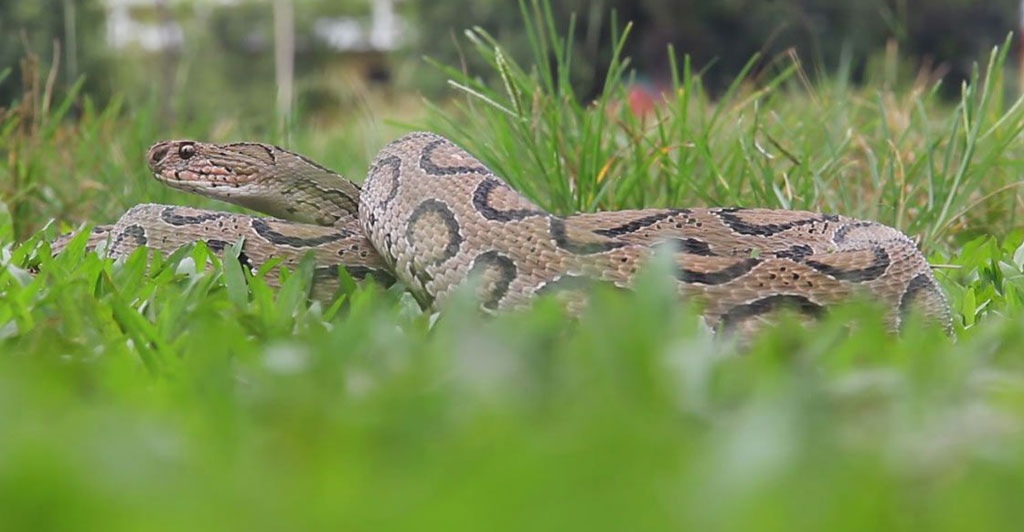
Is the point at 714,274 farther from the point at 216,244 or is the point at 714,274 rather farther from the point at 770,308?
the point at 216,244

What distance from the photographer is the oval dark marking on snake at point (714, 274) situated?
3.38 meters

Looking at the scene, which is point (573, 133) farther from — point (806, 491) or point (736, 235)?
point (806, 491)

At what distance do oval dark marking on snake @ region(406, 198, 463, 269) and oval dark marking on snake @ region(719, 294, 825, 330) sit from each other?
874 mm

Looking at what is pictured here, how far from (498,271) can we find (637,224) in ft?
2.65

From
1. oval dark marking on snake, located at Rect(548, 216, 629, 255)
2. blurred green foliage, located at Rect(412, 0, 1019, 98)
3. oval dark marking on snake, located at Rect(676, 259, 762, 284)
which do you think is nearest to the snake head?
oval dark marking on snake, located at Rect(548, 216, 629, 255)

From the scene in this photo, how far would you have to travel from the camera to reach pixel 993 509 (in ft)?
4.70

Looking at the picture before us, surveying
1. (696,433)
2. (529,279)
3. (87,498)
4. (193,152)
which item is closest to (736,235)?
(529,279)

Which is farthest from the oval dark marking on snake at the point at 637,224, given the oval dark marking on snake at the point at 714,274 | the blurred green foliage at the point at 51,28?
the blurred green foliage at the point at 51,28

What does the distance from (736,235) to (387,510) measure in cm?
313

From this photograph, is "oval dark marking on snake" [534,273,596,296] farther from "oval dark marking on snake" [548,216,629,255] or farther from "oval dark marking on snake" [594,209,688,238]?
"oval dark marking on snake" [594,209,688,238]

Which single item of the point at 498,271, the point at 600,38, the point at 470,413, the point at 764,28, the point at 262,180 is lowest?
the point at 764,28

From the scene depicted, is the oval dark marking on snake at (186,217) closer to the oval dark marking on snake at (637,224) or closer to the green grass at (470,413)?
the green grass at (470,413)

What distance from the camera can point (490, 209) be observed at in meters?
3.77

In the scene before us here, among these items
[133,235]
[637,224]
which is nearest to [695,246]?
[637,224]
